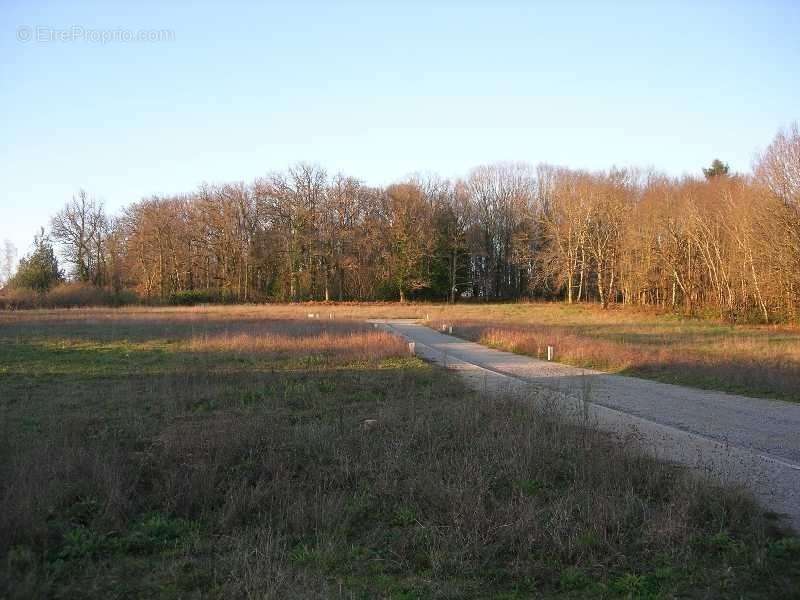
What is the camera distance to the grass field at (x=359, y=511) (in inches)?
183

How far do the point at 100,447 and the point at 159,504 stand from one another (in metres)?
1.83

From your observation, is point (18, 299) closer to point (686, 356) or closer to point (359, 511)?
point (686, 356)

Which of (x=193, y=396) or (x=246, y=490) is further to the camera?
(x=193, y=396)

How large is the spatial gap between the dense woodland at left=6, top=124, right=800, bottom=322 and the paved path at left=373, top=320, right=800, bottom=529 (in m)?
40.7

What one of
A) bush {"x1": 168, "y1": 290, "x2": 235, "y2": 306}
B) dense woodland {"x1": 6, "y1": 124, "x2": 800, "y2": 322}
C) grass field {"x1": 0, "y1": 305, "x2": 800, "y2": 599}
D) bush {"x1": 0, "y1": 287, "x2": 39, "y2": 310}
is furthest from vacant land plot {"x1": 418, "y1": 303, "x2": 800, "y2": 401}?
bush {"x1": 0, "y1": 287, "x2": 39, "y2": 310}

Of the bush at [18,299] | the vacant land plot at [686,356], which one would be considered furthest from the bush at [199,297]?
the vacant land plot at [686,356]

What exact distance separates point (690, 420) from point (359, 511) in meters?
7.11

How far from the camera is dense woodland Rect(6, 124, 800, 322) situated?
60.0 m

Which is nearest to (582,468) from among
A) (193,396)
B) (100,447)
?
(100,447)

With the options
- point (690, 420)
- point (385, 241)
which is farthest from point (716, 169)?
point (690, 420)

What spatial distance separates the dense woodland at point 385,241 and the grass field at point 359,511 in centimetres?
4879

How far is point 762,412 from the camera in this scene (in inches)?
441

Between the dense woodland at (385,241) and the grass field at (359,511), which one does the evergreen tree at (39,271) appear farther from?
the grass field at (359,511)

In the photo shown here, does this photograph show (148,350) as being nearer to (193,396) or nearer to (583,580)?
(193,396)
